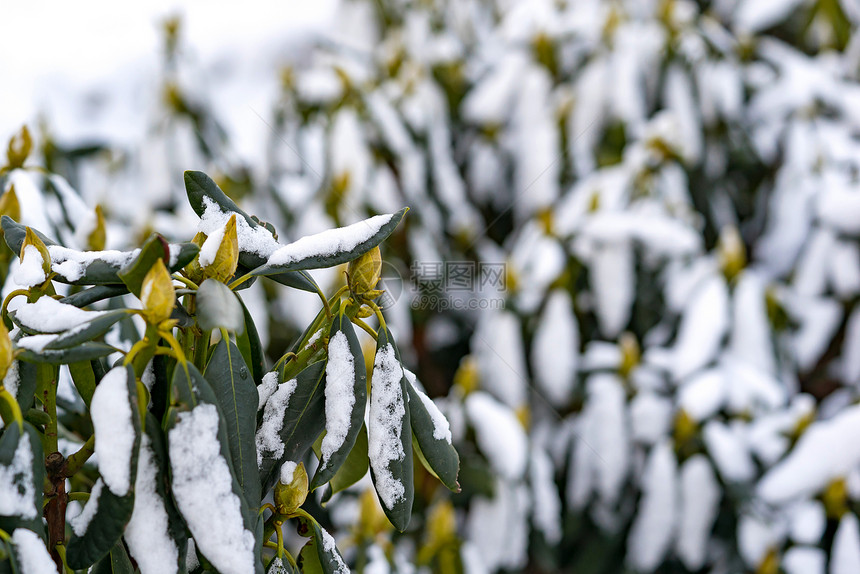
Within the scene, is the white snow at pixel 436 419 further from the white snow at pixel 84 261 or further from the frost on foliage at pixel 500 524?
the frost on foliage at pixel 500 524

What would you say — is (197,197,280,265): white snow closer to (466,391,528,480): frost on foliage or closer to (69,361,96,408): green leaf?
(69,361,96,408): green leaf

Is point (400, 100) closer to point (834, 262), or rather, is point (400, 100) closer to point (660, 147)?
point (660, 147)

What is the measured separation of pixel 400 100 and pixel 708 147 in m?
0.72

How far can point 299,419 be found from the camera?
1.56 feet

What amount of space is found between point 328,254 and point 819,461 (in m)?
0.96

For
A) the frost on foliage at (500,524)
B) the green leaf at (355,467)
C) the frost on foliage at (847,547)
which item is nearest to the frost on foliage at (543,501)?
the frost on foliage at (500,524)

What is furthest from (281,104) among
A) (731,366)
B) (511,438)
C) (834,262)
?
(834,262)

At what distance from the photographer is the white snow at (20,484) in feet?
1.26

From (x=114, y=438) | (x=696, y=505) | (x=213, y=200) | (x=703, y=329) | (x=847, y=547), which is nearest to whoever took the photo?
(x=114, y=438)

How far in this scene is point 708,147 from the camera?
66.9 inches

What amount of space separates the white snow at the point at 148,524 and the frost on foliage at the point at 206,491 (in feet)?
0.07

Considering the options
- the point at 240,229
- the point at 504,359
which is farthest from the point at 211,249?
the point at 504,359

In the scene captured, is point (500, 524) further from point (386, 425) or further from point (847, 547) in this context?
point (386, 425)

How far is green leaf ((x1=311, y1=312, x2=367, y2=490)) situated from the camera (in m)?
0.45
